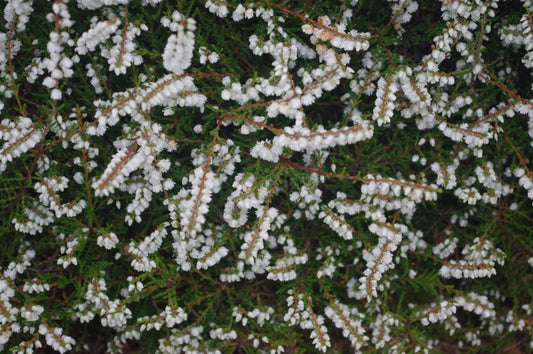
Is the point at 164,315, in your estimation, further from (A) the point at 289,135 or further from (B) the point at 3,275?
(A) the point at 289,135

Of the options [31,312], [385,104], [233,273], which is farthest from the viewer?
[233,273]

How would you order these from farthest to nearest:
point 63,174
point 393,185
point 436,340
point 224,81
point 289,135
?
point 436,340
point 63,174
point 224,81
point 393,185
point 289,135

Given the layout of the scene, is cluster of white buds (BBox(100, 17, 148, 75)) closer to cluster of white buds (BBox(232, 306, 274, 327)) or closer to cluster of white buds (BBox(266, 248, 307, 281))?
cluster of white buds (BBox(266, 248, 307, 281))

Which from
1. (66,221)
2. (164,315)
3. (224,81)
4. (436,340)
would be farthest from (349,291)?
(66,221)

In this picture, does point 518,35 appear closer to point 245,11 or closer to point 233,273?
point 245,11

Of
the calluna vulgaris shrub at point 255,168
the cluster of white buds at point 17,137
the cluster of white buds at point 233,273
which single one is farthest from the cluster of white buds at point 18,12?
the cluster of white buds at point 233,273

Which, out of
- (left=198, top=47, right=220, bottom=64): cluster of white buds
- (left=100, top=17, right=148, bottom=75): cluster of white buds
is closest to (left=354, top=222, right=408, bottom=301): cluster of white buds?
(left=198, top=47, right=220, bottom=64): cluster of white buds

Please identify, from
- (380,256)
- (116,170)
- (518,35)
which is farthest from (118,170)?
(518,35)

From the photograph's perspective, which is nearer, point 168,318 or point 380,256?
point 380,256
